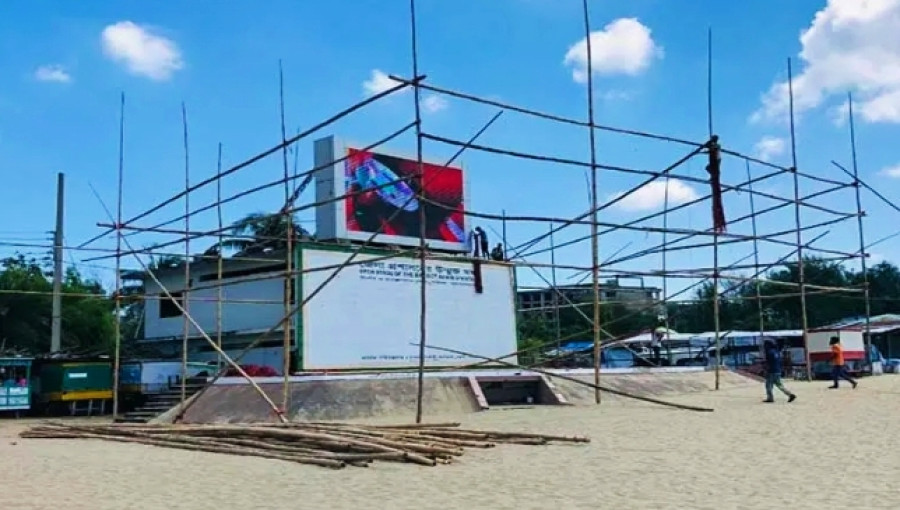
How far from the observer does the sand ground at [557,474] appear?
23.3 feet

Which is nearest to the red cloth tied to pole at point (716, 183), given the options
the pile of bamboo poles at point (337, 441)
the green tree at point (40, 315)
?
the pile of bamboo poles at point (337, 441)

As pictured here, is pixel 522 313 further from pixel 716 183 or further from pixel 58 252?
pixel 716 183

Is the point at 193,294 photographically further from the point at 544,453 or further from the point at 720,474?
the point at 720,474

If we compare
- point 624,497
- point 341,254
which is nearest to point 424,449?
point 624,497

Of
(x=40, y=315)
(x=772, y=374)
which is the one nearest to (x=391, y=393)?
(x=772, y=374)

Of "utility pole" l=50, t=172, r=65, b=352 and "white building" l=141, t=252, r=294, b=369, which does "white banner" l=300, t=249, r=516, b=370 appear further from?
"utility pole" l=50, t=172, r=65, b=352

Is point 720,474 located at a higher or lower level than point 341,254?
lower

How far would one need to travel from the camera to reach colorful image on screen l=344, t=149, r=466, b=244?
78.9 feet

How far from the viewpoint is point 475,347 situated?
24375mm

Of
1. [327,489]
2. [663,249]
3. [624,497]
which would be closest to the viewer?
[624,497]

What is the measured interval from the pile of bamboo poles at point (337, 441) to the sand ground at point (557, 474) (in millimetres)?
212

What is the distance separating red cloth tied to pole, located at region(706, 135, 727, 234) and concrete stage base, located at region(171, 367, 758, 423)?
527 cm

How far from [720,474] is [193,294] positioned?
20606 millimetres

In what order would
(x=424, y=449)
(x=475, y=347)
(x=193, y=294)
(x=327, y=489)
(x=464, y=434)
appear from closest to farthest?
1. (x=327, y=489)
2. (x=424, y=449)
3. (x=464, y=434)
4. (x=475, y=347)
5. (x=193, y=294)
